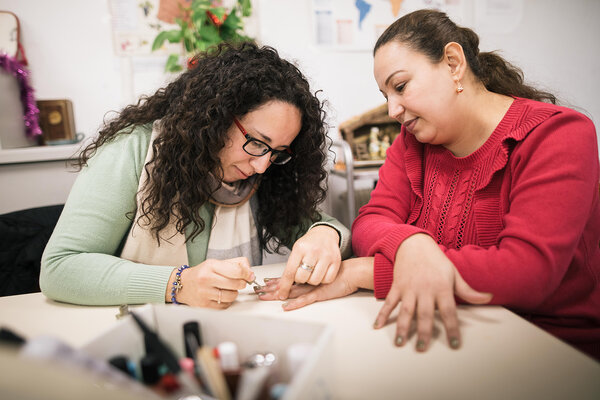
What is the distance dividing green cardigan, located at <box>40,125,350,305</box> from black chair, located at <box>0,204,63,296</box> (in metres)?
0.39

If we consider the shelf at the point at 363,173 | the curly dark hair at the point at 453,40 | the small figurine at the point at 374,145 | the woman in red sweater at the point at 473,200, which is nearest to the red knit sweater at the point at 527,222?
the woman in red sweater at the point at 473,200

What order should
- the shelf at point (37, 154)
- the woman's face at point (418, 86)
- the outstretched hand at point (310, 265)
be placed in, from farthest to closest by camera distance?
the shelf at point (37, 154) → the woman's face at point (418, 86) → the outstretched hand at point (310, 265)

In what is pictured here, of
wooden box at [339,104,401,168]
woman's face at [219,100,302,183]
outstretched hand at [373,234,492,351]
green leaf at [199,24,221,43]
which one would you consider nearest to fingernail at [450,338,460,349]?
outstretched hand at [373,234,492,351]

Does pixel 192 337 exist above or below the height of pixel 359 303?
above

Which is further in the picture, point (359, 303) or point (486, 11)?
point (486, 11)

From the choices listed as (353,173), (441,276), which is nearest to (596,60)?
(353,173)

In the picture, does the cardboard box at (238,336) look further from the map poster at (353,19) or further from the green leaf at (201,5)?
the map poster at (353,19)

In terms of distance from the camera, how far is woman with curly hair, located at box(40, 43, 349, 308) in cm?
81

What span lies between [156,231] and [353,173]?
4.42 feet

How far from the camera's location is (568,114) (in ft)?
2.64

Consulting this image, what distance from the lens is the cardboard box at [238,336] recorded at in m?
0.41

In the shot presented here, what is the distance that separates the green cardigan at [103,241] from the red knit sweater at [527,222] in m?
0.27

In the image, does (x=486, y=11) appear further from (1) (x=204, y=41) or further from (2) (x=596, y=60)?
(1) (x=204, y=41)

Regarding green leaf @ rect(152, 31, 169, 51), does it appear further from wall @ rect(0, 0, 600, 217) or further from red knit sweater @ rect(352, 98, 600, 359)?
red knit sweater @ rect(352, 98, 600, 359)
